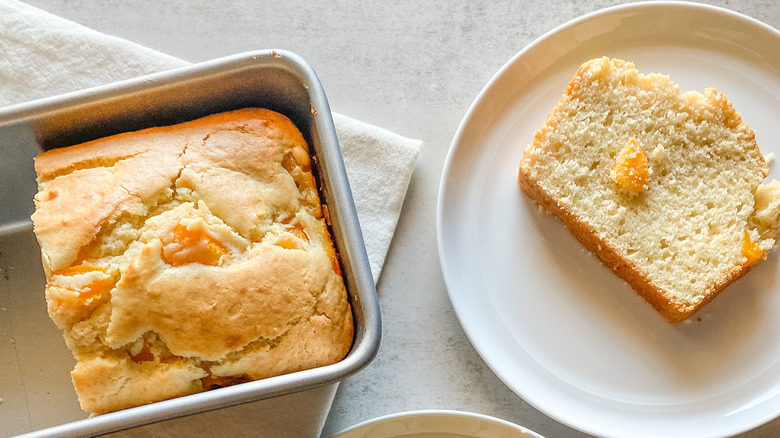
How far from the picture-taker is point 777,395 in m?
1.97

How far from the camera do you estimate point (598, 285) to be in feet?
6.76

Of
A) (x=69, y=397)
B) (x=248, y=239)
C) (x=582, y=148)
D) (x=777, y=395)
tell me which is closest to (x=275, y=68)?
(x=248, y=239)

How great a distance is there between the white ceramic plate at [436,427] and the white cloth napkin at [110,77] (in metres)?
0.44

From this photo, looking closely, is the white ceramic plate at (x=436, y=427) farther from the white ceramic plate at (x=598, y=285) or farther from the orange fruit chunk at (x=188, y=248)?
the orange fruit chunk at (x=188, y=248)

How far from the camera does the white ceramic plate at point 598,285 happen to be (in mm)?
1996

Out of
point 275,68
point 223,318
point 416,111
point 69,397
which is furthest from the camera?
point 416,111

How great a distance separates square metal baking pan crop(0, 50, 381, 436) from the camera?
4.99 feet

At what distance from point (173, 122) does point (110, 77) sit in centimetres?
47

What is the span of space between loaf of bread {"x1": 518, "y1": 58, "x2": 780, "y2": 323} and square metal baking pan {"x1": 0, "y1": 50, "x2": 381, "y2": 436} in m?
0.68

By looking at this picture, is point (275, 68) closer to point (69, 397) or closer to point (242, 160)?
point (242, 160)

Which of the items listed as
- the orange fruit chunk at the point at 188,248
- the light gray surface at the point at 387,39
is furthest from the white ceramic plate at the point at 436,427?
the orange fruit chunk at the point at 188,248

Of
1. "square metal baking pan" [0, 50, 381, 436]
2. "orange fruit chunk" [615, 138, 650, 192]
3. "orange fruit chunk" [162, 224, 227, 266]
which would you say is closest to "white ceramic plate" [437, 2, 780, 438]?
"orange fruit chunk" [615, 138, 650, 192]

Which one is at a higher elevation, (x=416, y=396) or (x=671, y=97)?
(x=671, y=97)

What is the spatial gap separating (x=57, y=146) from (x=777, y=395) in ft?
7.15
